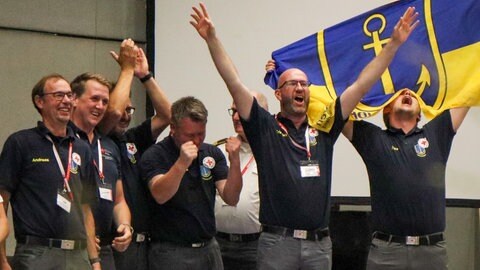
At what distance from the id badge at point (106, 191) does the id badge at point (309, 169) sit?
91cm

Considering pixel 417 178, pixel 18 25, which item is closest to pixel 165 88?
pixel 18 25

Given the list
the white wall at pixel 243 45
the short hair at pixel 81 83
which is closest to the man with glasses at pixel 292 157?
the short hair at pixel 81 83

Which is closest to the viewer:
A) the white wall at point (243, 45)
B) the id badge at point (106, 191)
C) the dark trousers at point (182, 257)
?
the id badge at point (106, 191)

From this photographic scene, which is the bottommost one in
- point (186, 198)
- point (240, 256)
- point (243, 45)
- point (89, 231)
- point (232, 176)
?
point (240, 256)

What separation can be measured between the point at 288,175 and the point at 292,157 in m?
0.10

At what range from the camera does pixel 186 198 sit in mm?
4242

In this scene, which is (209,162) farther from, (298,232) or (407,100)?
(407,100)

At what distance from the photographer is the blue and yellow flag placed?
463cm

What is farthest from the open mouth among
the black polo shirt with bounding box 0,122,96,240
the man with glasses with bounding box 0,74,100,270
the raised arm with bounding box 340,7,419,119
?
the black polo shirt with bounding box 0,122,96,240

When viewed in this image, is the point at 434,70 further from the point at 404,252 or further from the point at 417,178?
the point at 404,252

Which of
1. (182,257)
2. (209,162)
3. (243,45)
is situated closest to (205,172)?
(209,162)

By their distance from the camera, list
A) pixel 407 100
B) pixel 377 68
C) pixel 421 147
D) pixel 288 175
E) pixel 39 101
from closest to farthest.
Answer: pixel 39 101
pixel 288 175
pixel 377 68
pixel 421 147
pixel 407 100

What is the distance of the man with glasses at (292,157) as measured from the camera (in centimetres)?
404

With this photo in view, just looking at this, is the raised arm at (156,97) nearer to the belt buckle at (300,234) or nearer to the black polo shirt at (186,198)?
the black polo shirt at (186,198)
